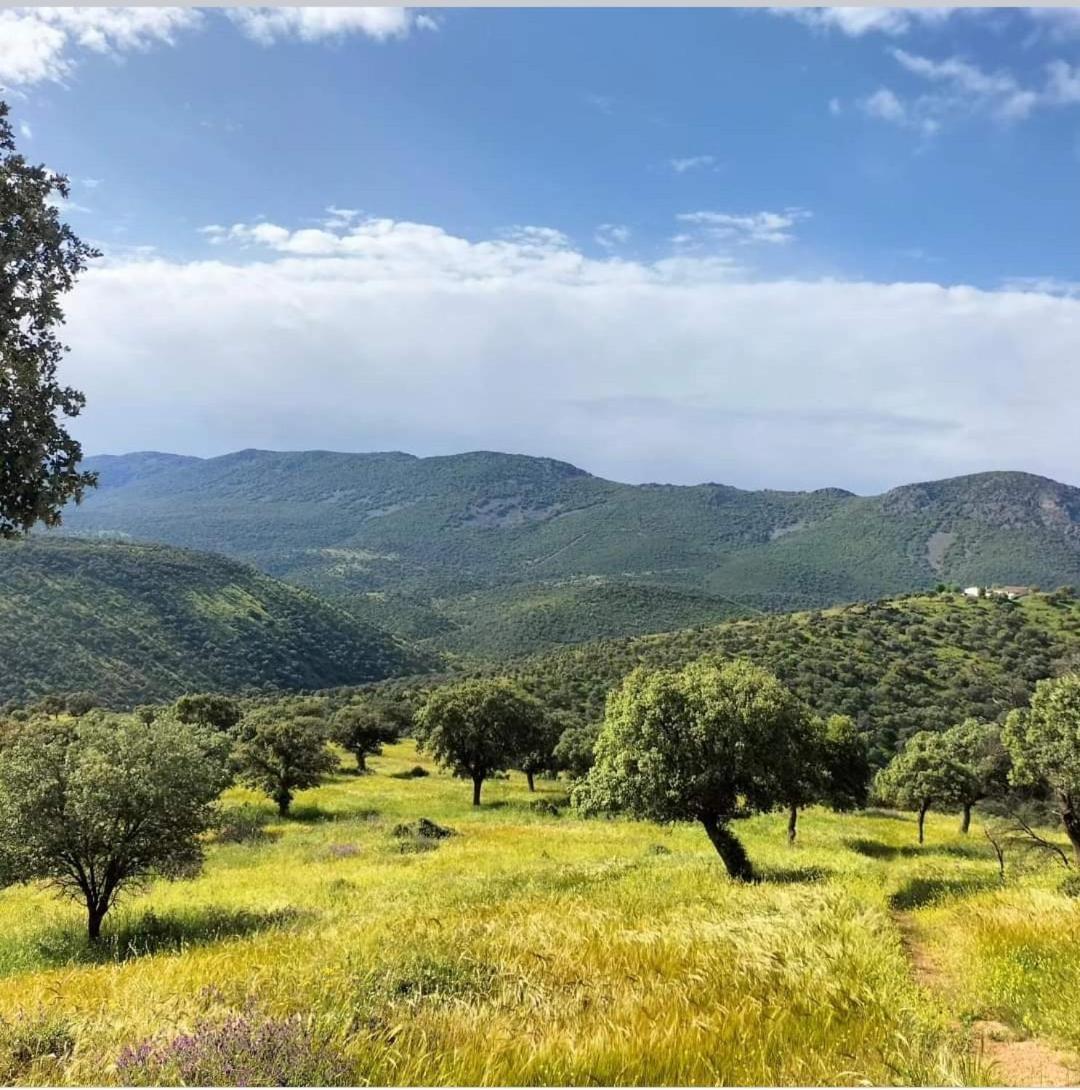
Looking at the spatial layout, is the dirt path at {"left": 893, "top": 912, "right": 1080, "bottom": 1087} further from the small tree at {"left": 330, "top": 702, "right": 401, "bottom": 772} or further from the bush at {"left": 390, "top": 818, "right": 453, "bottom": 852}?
the small tree at {"left": 330, "top": 702, "right": 401, "bottom": 772}

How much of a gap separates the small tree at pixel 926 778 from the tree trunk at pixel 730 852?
2412 centimetres

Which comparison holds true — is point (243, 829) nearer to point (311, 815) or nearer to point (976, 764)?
point (311, 815)

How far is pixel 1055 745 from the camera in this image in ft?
66.2

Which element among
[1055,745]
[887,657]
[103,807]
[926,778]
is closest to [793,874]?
[1055,745]

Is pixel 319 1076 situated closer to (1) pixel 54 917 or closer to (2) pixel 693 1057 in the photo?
(2) pixel 693 1057

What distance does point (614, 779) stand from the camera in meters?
23.5

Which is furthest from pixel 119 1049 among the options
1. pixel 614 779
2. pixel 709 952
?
pixel 614 779

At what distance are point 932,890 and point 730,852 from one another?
559 cm

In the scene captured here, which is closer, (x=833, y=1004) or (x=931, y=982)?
(x=833, y=1004)

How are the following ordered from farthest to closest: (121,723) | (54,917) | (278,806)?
(278,806) < (54,917) < (121,723)

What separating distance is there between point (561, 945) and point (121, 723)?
53.0 feet

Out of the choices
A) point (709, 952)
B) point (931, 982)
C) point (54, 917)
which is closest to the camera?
point (709, 952)

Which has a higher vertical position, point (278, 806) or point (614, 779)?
point (614, 779)

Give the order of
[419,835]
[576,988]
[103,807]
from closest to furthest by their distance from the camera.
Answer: [576,988] < [103,807] < [419,835]
